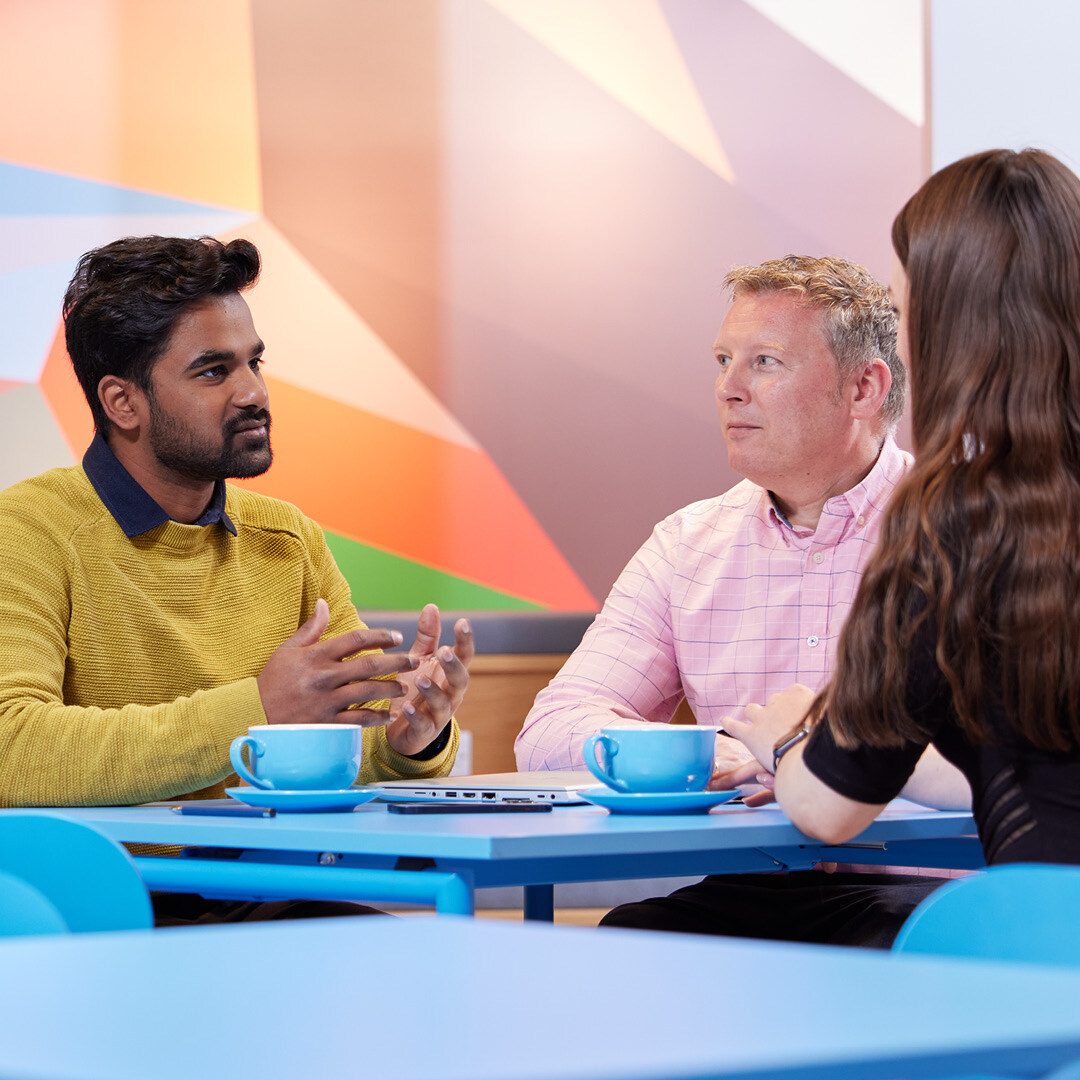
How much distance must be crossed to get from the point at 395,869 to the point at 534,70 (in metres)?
2.65

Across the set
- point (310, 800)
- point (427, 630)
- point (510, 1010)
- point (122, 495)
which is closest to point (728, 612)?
point (427, 630)

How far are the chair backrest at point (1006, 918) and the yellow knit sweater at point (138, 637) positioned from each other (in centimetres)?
84

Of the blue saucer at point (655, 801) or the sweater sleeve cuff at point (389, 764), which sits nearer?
the blue saucer at point (655, 801)

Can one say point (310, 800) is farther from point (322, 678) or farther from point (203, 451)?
point (203, 451)

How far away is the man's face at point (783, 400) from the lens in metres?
2.15

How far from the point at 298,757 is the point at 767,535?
1045 mm

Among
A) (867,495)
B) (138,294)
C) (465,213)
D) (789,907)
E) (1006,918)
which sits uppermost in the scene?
(465,213)

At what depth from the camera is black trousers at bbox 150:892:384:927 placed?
149 centimetres

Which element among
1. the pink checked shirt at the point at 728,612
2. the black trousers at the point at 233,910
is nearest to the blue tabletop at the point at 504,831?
the black trousers at the point at 233,910

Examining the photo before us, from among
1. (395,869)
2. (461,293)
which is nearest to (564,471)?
(461,293)

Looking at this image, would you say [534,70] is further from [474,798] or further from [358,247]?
[474,798]

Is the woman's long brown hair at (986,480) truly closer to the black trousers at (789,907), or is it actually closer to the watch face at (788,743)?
the watch face at (788,743)

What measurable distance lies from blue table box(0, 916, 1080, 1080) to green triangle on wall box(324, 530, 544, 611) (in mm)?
2705

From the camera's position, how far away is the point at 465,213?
3330mm
